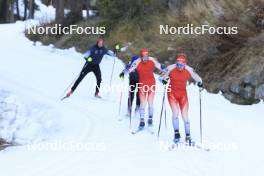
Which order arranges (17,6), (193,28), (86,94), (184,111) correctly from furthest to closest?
(17,6), (193,28), (86,94), (184,111)

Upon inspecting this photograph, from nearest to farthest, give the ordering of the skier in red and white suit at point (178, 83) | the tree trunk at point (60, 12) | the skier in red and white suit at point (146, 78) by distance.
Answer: the skier in red and white suit at point (178, 83)
the skier in red and white suit at point (146, 78)
the tree trunk at point (60, 12)

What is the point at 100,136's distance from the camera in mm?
11023

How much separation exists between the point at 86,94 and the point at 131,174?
6748 millimetres

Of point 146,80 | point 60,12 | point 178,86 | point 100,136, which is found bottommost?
point 100,136

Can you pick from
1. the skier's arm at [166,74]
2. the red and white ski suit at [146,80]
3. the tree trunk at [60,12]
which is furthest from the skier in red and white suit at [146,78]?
the tree trunk at [60,12]

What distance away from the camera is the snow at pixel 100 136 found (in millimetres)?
9164

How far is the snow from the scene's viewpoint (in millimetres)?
9164

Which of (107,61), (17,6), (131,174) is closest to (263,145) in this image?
(131,174)

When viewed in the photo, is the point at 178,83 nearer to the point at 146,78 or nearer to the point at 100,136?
the point at 146,78

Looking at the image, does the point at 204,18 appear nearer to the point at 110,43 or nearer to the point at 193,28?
the point at 193,28

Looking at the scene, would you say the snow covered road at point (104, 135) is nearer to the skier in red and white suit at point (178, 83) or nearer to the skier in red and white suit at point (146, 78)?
the skier in red and white suit at point (146, 78)

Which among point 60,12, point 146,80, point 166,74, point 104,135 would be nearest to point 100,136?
point 104,135

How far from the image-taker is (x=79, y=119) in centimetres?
1244

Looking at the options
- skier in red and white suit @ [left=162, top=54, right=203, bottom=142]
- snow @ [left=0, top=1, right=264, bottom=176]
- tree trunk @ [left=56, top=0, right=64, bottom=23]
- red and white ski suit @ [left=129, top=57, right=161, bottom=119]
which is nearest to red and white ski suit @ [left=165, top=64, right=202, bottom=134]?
skier in red and white suit @ [left=162, top=54, right=203, bottom=142]
